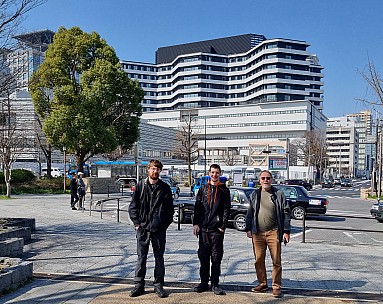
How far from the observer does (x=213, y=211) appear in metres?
5.66

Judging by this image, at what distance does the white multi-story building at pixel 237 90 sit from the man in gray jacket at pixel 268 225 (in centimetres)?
7970

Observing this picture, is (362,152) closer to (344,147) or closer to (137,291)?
(344,147)

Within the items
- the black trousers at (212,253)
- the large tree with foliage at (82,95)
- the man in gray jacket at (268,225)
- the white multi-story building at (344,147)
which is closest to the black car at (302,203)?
the man in gray jacket at (268,225)

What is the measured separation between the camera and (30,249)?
856 centimetres

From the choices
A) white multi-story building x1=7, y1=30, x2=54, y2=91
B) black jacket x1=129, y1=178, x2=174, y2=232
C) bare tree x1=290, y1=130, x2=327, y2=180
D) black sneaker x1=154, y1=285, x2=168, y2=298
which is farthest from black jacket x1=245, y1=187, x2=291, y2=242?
bare tree x1=290, y1=130, x2=327, y2=180

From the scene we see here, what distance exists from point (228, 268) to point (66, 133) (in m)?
23.6

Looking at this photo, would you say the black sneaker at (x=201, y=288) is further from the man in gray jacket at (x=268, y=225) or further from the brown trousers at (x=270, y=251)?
the brown trousers at (x=270, y=251)

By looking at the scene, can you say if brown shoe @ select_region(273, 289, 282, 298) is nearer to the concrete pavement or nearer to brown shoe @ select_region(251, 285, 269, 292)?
the concrete pavement

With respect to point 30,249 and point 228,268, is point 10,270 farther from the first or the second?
point 228,268

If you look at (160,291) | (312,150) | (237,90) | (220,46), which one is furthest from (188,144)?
(220,46)

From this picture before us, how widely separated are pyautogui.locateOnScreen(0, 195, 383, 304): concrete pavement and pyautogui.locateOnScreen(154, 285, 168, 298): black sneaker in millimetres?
110

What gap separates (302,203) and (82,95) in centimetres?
1832

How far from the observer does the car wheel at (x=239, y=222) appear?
1386 cm

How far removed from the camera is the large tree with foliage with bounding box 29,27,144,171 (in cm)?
2862
